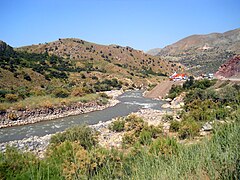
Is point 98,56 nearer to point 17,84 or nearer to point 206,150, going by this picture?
point 17,84

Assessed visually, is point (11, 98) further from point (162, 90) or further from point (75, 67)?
point (75, 67)

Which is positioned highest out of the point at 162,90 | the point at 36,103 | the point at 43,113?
the point at 36,103

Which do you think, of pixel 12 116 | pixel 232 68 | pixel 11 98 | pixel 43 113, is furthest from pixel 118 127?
pixel 232 68

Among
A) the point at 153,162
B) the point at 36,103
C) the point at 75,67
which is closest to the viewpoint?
the point at 153,162

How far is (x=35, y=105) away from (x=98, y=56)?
3069 inches

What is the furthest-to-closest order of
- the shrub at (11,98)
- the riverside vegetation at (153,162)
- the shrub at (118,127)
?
1. the shrub at (11,98)
2. the shrub at (118,127)
3. the riverside vegetation at (153,162)

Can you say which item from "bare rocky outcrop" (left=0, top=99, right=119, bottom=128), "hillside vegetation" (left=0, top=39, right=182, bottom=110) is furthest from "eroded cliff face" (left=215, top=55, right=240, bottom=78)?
"hillside vegetation" (left=0, top=39, right=182, bottom=110)

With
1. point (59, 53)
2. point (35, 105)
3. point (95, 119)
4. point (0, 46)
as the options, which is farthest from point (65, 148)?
point (59, 53)

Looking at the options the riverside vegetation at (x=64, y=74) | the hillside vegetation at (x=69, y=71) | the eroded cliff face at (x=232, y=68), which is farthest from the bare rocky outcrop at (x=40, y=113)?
the eroded cliff face at (x=232, y=68)

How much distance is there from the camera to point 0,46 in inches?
3098

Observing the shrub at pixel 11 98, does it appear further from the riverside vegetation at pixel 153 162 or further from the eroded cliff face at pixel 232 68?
the eroded cliff face at pixel 232 68

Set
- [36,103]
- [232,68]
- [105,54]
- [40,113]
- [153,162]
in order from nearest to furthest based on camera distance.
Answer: [153,162], [40,113], [36,103], [232,68], [105,54]

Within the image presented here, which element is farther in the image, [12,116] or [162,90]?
[162,90]

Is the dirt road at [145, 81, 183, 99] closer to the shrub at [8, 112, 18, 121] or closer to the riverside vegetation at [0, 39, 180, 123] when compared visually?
the riverside vegetation at [0, 39, 180, 123]
